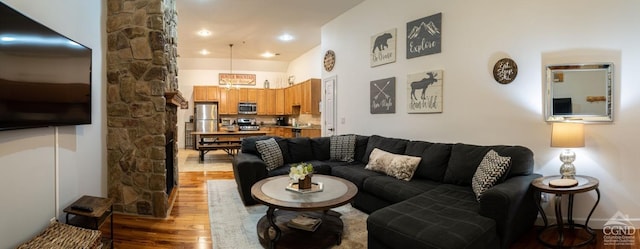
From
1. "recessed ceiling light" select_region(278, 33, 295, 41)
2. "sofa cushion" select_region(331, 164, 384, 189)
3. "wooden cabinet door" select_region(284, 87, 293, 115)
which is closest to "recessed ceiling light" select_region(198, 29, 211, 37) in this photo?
"recessed ceiling light" select_region(278, 33, 295, 41)

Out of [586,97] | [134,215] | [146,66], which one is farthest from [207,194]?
[586,97]

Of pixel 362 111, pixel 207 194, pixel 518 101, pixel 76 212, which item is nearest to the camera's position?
pixel 76 212

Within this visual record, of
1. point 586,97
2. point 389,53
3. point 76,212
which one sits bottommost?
point 76,212

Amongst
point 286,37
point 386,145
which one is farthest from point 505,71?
point 286,37

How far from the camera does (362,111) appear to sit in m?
5.29

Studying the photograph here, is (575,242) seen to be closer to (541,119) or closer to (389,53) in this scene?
(541,119)

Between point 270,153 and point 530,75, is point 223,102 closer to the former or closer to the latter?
point 270,153

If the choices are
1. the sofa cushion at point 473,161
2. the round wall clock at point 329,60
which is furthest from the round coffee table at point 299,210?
the round wall clock at point 329,60

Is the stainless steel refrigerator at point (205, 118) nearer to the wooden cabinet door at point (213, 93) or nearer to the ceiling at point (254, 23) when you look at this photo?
the wooden cabinet door at point (213, 93)

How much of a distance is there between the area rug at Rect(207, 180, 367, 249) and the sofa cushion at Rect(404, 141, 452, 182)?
84 centimetres

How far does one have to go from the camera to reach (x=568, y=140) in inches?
106

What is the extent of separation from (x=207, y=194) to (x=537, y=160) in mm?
4070

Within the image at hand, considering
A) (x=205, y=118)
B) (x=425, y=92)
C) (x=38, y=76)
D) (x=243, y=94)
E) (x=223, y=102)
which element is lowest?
(x=205, y=118)

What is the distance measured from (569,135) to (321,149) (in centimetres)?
306
